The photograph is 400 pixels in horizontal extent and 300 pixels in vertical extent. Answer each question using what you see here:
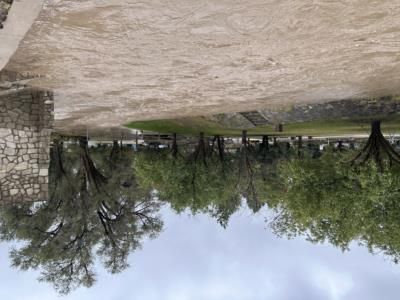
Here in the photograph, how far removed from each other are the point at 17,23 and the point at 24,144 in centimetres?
413

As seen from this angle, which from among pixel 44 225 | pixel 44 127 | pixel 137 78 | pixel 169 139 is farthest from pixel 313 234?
pixel 44 225

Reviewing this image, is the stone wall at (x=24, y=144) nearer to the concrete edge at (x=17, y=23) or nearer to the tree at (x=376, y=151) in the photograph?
the concrete edge at (x=17, y=23)

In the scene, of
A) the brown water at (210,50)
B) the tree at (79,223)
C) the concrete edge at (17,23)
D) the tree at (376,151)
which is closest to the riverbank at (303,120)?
the tree at (376,151)

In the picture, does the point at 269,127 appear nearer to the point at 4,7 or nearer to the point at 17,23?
the point at 17,23

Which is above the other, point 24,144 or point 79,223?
point 24,144

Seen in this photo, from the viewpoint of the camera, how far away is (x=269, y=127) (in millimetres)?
24859

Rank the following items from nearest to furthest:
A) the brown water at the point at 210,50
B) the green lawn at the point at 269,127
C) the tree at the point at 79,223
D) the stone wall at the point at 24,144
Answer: the brown water at the point at 210,50 → the stone wall at the point at 24,144 → the green lawn at the point at 269,127 → the tree at the point at 79,223

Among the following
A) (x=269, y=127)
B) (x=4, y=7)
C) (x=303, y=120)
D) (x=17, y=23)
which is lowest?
(x=269, y=127)

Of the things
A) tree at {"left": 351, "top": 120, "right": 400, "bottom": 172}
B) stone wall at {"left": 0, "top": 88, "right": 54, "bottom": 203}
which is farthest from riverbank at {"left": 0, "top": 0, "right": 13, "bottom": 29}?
tree at {"left": 351, "top": 120, "right": 400, "bottom": 172}

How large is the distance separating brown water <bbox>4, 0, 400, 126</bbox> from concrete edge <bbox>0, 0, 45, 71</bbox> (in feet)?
0.84

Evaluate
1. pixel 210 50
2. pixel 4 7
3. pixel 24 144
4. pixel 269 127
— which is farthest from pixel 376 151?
pixel 4 7

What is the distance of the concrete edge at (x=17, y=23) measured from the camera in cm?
854

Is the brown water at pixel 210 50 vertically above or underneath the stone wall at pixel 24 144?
above

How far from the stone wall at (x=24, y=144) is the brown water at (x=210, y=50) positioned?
0.71 m
